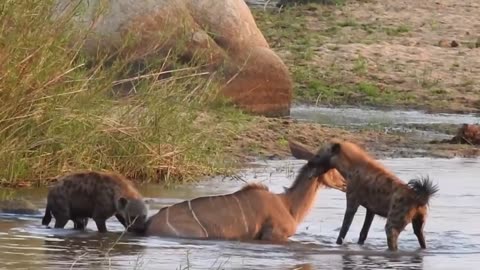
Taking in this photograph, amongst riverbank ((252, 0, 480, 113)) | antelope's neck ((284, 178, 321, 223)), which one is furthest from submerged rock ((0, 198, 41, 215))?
riverbank ((252, 0, 480, 113))

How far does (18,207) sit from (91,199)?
803 mm

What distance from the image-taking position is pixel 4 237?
10.9 m

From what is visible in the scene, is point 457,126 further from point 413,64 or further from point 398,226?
point 398,226

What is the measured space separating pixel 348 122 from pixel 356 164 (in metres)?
7.49

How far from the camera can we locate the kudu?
444 inches

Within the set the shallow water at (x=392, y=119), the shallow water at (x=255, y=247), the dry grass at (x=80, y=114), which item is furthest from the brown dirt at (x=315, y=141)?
the shallow water at (x=255, y=247)

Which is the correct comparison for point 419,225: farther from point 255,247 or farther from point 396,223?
point 255,247

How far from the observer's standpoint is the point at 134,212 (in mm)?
11492

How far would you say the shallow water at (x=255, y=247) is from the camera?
10.1 m

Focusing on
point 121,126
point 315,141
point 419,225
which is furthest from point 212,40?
point 419,225

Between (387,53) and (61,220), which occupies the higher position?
(387,53)

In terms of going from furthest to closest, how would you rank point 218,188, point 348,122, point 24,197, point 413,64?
point 413,64
point 348,122
point 218,188
point 24,197

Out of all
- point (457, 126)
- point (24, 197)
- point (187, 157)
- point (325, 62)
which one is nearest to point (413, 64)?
point (325, 62)

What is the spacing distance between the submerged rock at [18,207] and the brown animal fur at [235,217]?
1.26 meters
